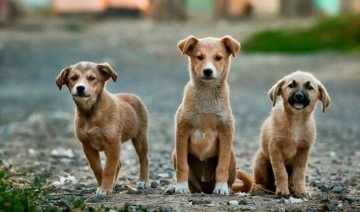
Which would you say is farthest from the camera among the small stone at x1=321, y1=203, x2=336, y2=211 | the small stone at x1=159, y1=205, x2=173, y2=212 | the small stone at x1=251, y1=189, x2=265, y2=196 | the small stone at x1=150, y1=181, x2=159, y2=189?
the small stone at x1=150, y1=181, x2=159, y2=189

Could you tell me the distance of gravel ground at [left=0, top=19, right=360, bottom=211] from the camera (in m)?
8.47

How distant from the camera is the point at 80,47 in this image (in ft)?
92.7

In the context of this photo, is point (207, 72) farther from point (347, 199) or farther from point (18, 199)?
point (18, 199)

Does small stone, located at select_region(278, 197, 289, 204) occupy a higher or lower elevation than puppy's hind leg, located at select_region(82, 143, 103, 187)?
lower

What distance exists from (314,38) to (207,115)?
18.4 meters

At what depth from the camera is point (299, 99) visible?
27.5ft

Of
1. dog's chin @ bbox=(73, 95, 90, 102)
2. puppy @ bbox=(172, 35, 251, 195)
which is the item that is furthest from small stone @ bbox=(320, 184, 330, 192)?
dog's chin @ bbox=(73, 95, 90, 102)

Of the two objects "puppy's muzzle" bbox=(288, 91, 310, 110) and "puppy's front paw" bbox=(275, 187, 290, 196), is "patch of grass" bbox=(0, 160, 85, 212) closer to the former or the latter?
"puppy's front paw" bbox=(275, 187, 290, 196)

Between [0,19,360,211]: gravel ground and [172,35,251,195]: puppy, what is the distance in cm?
31

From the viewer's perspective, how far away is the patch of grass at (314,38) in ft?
83.9

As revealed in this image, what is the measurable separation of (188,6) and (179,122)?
3193 cm

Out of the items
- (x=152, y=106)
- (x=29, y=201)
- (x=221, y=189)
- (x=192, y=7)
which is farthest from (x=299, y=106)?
(x=192, y=7)

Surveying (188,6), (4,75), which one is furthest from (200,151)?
(188,6)

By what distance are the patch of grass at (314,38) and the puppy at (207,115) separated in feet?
54.9
